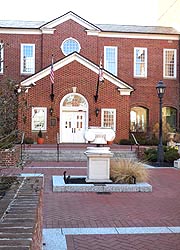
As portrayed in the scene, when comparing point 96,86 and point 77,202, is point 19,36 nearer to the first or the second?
point 96,86

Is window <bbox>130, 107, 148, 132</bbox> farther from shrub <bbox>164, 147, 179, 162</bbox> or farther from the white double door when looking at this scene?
shrub <bbox>164, 147, 179, 162</bbox>

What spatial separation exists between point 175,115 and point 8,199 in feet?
94.5

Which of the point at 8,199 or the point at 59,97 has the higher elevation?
the point at 59,97

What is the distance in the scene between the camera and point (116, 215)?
746 centimetres

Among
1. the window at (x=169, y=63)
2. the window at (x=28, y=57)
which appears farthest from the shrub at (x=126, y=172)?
the window at (x=169, y=63)

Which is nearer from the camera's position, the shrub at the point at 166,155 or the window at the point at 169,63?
the shrub at the point at 166,155

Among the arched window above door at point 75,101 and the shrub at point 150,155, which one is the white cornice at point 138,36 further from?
the shrub at point 150,155

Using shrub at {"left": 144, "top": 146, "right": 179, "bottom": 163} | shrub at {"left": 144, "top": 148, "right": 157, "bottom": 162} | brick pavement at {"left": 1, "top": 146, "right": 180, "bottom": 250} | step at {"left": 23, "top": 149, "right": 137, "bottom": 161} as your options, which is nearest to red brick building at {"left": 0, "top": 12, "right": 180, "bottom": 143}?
step at {"left": 23, "top": 149, "right": 137, "bottom": 161}

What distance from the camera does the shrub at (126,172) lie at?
10906 mm

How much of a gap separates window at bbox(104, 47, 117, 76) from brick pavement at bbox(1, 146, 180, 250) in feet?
69.1

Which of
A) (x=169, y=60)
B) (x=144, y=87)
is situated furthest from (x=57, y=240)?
(x=169, y=60)

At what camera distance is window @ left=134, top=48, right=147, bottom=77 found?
3141cm

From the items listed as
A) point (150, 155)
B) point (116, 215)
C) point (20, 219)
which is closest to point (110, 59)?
point (150, 155)

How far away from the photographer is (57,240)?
18.6ft
